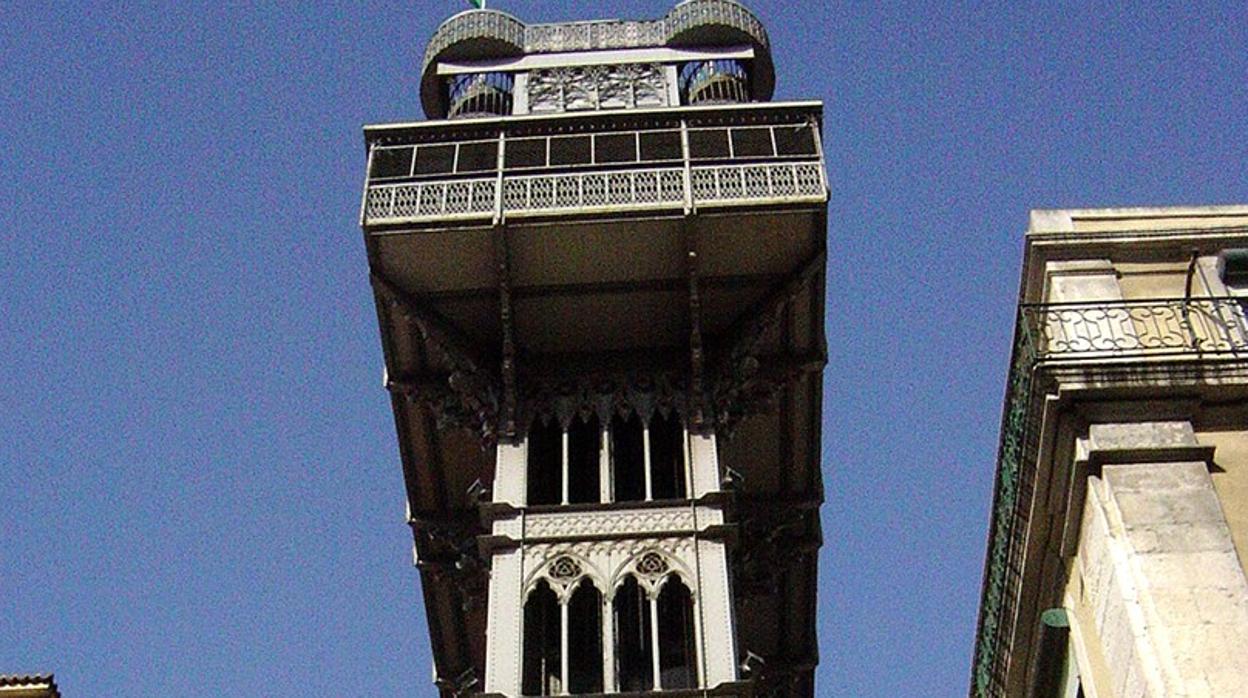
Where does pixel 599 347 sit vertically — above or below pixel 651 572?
above

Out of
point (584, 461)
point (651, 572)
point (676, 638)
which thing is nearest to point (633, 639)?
point (676, 638)

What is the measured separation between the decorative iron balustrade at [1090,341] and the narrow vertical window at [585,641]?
286 inches

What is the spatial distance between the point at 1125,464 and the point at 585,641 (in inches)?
370

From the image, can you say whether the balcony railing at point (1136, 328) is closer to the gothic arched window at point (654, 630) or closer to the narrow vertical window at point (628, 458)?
the gothic arched window at point (654, 630)

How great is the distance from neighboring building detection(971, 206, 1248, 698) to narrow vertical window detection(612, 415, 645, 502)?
803 cm

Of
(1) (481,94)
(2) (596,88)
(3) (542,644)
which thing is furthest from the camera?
(1) (481,94)

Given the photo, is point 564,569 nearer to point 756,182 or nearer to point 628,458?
point 628,458

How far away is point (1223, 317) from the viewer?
45.0 ft

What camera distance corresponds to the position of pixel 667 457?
23344 mm

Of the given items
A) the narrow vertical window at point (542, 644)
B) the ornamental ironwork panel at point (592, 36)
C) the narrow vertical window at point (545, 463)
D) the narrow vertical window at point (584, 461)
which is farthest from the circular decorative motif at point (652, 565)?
the ornamental ironwork panel at point (592, 36)

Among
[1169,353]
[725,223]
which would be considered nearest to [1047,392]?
[1169,353]

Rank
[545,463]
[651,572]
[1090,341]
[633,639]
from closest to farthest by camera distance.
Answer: [1090,341] → [633,639] → [651,572] → [545,463]

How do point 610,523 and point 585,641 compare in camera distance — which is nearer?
point 585,641

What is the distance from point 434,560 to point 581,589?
5013 mm
